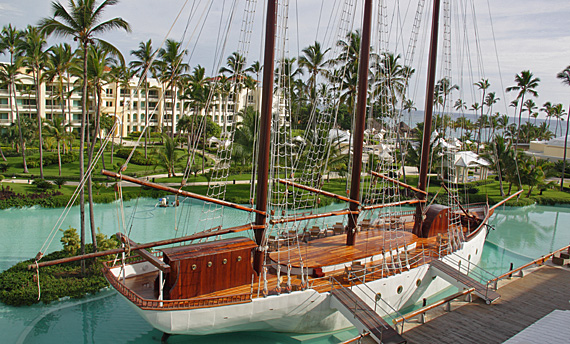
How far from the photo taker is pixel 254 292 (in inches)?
512

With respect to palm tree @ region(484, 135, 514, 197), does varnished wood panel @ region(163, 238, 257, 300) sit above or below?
below

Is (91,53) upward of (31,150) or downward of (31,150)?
upward

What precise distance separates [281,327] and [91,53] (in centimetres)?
1553

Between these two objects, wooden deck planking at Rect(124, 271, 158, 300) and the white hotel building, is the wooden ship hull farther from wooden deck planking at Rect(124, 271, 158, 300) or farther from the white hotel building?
the white hotel building

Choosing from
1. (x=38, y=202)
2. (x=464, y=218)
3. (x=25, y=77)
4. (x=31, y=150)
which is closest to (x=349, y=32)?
(x=464, y=218)

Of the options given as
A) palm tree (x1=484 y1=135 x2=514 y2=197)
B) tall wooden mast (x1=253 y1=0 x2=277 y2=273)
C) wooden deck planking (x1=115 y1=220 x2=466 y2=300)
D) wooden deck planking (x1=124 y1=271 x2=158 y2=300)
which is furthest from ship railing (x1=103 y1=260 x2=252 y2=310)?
palm tree (x1=484 y1=135 x2=514 y2=197)

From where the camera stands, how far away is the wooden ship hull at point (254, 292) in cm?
1186

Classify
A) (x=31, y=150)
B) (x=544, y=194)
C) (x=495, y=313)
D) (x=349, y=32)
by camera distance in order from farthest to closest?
(x=31, y=150)
(x=544, y=194)
(x=349, y=32)
(x=495, y=313)

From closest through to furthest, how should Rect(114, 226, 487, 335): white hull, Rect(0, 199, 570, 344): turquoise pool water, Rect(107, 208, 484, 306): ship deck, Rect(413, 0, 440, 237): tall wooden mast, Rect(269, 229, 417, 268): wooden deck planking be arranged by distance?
Rect(114, 226, 487, 335): white hull < Rect(107, 208, 484, 306): ship deck < Rect(0, 199, 570, 344): turquoise pool water < Rect(269, 229, 417, 268): wooden deck planking < Rect(413, 0, 440, 237): tall wooden mast

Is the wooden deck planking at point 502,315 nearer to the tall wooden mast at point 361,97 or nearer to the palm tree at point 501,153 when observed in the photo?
the tall wooden mast at point 361,97

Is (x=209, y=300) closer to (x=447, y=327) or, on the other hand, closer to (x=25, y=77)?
(x=447, y=327)

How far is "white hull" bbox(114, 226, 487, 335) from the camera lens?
11805 mm

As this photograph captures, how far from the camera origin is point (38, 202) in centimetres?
2852

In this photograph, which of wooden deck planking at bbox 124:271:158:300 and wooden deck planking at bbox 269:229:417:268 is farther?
wooden deck planking at bbox 269:229:417:268
